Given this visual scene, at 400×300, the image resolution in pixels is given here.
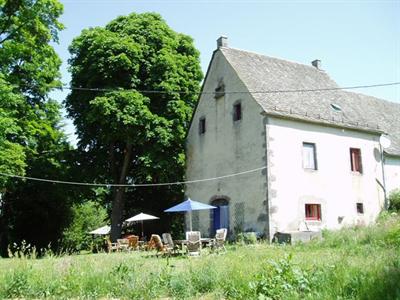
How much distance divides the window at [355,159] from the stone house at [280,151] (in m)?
0.05

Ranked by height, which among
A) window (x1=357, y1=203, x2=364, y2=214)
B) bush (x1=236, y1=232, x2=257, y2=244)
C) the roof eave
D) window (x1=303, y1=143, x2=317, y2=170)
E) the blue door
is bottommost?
bush (x1=236, y1=232, x2=257, y2=244)

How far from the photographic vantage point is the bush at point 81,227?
31.3m

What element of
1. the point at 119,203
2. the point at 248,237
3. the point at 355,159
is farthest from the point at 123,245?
the point at 355,159

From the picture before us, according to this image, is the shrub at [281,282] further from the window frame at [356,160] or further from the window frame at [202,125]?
the window frame at [202,125]

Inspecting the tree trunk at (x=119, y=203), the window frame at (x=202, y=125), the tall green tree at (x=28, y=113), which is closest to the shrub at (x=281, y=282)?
the tall green tree at (x=28, y=113)

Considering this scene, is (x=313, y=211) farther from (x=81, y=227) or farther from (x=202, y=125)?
(x=81, y=227)

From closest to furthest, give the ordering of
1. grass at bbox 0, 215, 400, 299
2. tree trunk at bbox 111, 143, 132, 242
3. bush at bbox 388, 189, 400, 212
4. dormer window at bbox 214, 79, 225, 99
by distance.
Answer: grass at bbox 0, 215, 400, 299 < dormer window at bbox 214, 79, 225, 99 < bush at bbox 388, 189, 400, 212 < tree trunk at bbox 111, 143, 132, 242

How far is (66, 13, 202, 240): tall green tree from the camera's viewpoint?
25.0 metres

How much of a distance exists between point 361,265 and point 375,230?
30.0 ft

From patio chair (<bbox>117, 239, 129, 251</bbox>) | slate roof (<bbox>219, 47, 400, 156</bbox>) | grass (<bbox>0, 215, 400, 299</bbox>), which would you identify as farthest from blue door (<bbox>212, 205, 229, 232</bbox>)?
grass (<bbox>0, 215, 400, 299</bbox>)

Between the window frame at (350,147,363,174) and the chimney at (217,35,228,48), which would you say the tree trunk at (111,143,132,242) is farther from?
the window frame at (350,147,363,174)

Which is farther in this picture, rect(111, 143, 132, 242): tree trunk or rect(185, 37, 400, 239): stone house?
rect(111, 143, 132, 242): tree trunk

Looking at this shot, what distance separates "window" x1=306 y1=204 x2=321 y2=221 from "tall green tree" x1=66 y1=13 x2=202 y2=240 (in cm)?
821

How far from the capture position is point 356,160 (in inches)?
985
